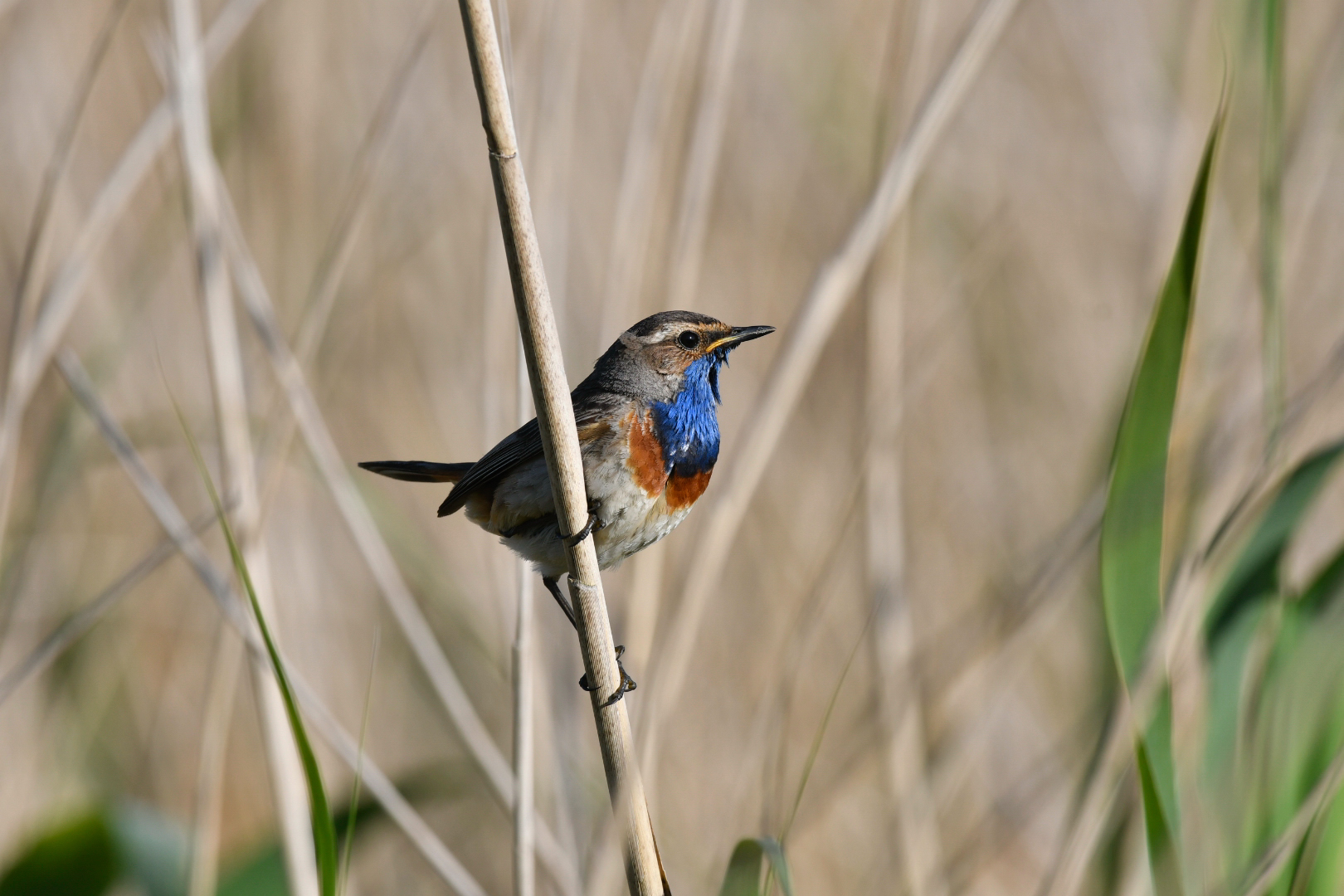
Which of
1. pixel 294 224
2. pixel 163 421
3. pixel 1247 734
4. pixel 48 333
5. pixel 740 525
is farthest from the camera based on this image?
pixel 740 525

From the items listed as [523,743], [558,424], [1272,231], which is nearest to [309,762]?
[558,424]

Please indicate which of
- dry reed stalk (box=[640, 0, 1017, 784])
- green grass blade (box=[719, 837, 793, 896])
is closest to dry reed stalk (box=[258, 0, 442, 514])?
dry reed stalk (box=[640, 0, 1017, 784])

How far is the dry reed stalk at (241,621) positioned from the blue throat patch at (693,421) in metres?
0.81

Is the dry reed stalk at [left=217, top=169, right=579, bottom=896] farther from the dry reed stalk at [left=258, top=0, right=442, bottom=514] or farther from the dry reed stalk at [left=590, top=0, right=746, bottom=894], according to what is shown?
the dry reed stalk at [left=590, top=0, right=746, bottom=894]

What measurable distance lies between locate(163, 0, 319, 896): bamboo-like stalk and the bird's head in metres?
0.76

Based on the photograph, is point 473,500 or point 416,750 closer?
point 473,500

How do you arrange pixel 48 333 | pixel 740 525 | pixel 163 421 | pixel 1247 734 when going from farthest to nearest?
pixel 740 525, pixel 163 421, pixel 48 333, pixel 1247 734

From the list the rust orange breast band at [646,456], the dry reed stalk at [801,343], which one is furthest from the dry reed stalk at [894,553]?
the rust orange breast band at [646,456]

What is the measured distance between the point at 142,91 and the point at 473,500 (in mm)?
1981

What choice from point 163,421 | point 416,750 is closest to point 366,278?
point 163,421

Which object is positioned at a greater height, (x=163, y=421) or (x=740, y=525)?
(x=163, y=421)

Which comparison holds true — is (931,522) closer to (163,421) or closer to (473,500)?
(473,500)

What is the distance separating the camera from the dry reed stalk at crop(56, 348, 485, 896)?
2.05m

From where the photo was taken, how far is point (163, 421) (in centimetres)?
343
